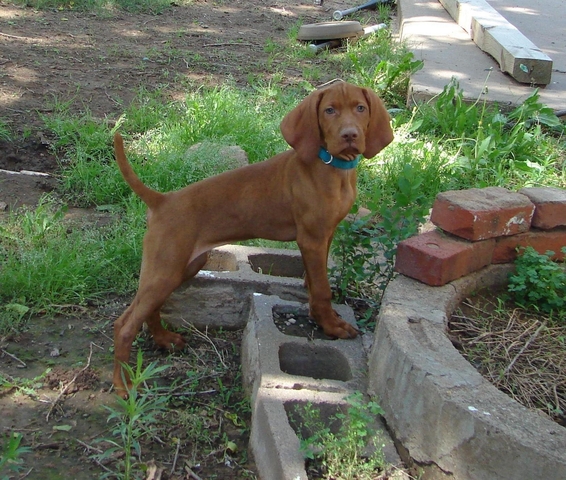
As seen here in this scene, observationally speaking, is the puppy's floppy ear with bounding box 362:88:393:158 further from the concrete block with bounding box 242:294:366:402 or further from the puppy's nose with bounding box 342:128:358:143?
the concrete block with bounding box 242:294:366:402

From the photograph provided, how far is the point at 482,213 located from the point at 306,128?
847mm

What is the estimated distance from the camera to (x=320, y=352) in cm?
324

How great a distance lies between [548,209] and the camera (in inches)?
134

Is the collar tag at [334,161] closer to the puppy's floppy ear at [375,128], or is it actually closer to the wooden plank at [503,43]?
the puppy's floppy ear at [375,128]

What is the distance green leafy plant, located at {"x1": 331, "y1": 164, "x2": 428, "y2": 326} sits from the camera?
3.48 m

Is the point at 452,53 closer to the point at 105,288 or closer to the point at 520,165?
the point at 520,165

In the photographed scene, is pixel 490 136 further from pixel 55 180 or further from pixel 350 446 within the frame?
pixel 350 446

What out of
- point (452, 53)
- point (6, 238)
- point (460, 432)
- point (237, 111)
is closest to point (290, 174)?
point (460, 432)

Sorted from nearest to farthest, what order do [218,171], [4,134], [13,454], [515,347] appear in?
1. [13,454]
2. [515,347]
3. [218,171]
4. [4,134]

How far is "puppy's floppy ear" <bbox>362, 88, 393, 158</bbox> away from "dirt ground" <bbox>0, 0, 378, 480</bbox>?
1.19 meters

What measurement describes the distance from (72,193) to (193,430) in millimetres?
2586

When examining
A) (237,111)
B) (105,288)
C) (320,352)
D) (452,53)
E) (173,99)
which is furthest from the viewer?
(452,53)

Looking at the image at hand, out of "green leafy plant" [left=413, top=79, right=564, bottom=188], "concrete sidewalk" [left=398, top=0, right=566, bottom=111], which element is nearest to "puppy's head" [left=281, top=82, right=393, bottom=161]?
"green leafy plant" [left=413, top=79, right=564, bottom=188]

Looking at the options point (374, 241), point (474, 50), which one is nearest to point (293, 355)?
point (374, 241)
